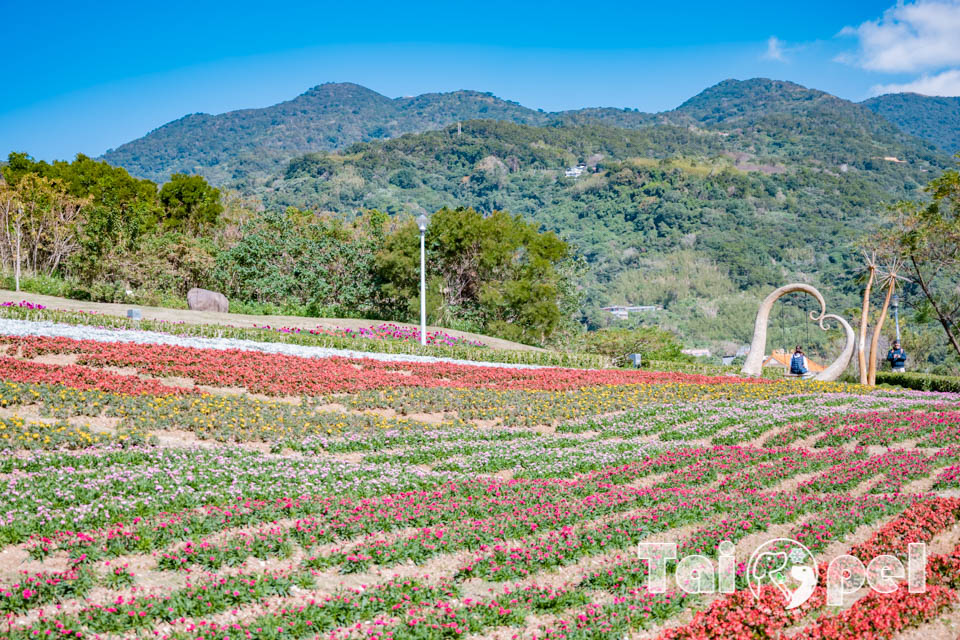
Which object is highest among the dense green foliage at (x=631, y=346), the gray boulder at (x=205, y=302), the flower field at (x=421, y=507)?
the gray boulder at (x=205, y=302)

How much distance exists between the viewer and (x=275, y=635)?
18.0ft

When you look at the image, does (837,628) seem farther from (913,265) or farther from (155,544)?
(913,265)

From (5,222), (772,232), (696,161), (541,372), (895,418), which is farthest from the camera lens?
(696,161)

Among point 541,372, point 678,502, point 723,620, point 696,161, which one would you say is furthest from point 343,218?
point 696,161

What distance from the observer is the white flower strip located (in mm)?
18344

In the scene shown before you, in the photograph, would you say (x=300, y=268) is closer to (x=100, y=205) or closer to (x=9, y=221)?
(x=100, y=205)

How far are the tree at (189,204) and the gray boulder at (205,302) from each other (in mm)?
15633

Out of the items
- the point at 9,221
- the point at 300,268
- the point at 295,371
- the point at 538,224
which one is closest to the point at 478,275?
the point at 538,224

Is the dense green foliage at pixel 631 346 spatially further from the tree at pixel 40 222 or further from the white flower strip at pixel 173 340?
the tree at pixel 40 222

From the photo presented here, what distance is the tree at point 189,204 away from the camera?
145 ft

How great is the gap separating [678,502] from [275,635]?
505 cm

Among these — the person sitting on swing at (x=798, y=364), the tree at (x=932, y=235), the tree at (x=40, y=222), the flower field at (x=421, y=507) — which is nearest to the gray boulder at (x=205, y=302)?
the tree at (x=40, y=222)

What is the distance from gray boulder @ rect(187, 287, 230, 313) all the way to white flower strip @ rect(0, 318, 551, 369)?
861 centimetres

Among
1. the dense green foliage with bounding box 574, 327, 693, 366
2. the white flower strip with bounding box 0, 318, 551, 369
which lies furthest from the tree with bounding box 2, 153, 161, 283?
the dense green foliage with bounding box 574, 327, 693, 366
